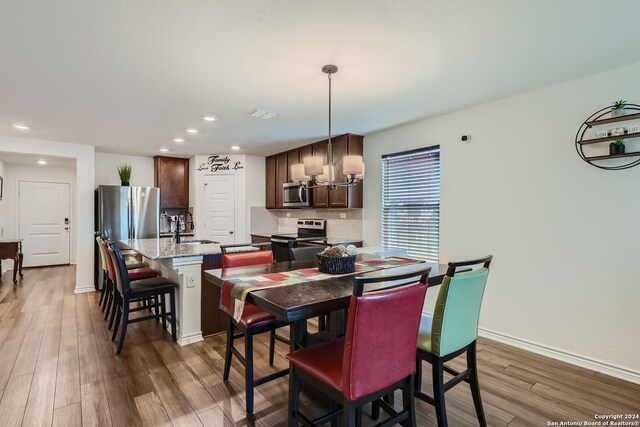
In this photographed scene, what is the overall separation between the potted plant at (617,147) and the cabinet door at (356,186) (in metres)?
2.63

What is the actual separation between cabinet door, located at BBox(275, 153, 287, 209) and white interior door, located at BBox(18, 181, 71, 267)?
16.4 ft

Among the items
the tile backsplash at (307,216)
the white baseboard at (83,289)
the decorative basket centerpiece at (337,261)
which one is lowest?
the white baseboard at (83,289)

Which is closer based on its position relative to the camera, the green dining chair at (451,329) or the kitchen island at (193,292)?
the green dining chair at (451,329)

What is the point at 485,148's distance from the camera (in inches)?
127

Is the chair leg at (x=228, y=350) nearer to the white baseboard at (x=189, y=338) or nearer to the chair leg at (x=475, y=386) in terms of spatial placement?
the white baseboard at (x=189, y=338)

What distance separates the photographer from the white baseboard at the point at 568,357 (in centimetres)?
240

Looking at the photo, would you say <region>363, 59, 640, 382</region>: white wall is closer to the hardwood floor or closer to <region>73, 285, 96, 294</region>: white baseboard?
the hardwood floor

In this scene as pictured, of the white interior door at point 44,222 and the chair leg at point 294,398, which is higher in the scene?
the white interior door at point 44,222

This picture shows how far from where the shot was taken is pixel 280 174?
19.2 ft

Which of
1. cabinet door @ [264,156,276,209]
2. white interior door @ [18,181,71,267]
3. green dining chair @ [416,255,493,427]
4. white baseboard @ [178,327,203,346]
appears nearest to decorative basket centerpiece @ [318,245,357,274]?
green dining chair @ [416,255,493,427]

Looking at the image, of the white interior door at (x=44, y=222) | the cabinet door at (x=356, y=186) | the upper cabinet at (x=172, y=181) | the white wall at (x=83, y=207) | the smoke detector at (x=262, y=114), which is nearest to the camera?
the smoke detector at (x=262, y=114)

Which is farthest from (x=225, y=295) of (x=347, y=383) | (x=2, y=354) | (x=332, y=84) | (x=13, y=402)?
(x=2, y=354)

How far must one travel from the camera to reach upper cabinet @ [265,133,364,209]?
174 inches

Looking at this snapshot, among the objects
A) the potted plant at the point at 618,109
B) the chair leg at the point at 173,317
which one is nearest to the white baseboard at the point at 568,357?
the potted plant at the point at 618,109
